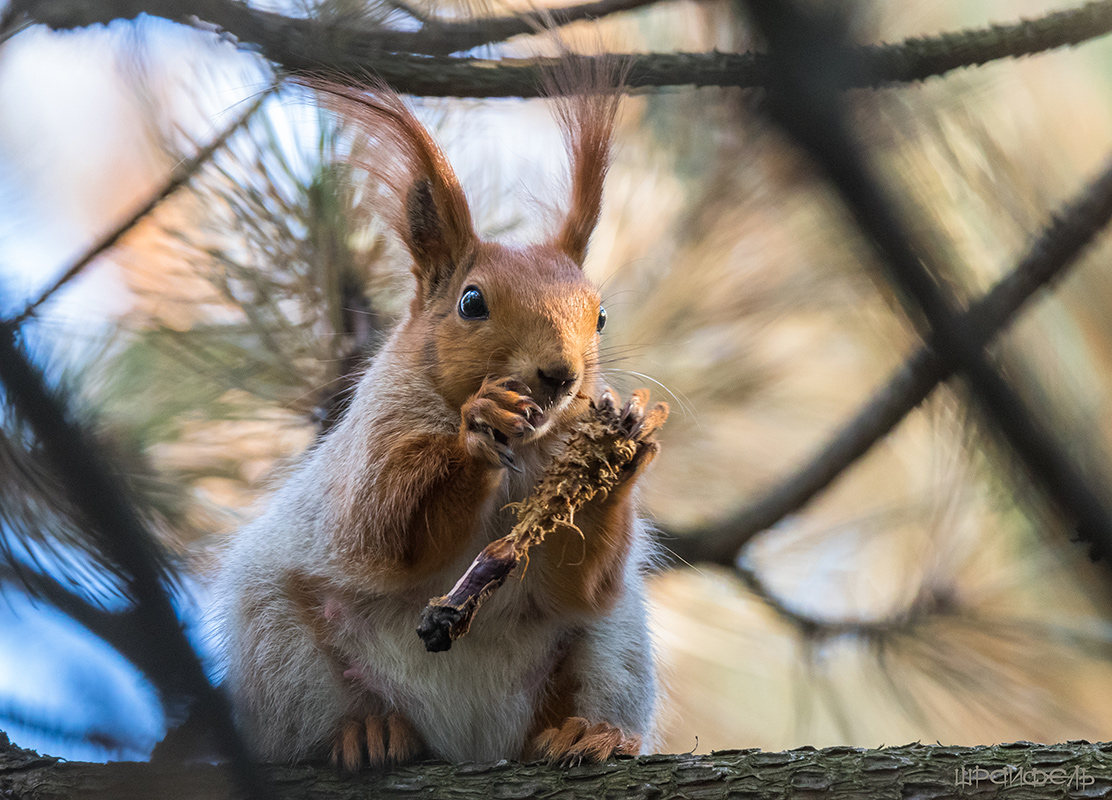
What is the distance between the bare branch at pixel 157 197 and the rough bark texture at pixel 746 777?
2.32 feet

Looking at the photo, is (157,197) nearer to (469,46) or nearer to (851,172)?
(469,46)

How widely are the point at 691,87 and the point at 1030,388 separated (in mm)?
1014

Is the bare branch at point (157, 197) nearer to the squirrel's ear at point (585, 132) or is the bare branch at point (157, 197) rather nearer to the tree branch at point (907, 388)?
the squirrel's ear at point (585, 132)

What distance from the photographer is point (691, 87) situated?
1751 millimetres

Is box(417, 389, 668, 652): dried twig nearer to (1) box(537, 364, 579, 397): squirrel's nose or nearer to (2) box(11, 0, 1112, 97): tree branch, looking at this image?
(1) box(537, 364, 579, 397): squirrel's nose

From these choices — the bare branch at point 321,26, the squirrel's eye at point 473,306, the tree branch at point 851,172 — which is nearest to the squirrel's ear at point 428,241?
the squirrel's eye at point 473,306

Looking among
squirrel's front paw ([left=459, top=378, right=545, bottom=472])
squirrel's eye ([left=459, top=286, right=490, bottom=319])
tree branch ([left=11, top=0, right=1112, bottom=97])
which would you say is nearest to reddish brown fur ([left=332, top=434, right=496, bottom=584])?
squirrel's front paw ([left=459, top=378, right=545, bottom=472])

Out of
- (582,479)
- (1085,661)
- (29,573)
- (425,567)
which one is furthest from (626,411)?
(1085,661)

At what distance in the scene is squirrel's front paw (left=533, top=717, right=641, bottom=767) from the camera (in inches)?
62.0

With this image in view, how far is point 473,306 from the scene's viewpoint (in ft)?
5.75

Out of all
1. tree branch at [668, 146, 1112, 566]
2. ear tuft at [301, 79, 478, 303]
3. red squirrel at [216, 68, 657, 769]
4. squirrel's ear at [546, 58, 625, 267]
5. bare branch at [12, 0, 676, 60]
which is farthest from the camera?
squirrel's ear at [546, 58, 625, 267]

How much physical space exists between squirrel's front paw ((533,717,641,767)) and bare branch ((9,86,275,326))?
3.69ft

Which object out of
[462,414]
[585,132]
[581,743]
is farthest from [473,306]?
[581,743]

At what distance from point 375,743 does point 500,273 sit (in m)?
0.97
